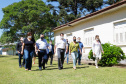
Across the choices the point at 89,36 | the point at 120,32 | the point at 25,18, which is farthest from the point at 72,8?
the point at 120,32

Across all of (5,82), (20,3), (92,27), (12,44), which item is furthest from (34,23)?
(5,82)

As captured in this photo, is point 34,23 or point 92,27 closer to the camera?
point 92,27

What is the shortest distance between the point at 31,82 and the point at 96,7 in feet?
89.0

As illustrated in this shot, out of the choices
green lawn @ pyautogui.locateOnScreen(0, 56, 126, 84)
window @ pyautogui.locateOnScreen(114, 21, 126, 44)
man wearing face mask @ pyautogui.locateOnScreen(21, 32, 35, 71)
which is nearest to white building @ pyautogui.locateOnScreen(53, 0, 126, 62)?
window @ pyautogui.locateOnScreen(114, 21, 126, 44)

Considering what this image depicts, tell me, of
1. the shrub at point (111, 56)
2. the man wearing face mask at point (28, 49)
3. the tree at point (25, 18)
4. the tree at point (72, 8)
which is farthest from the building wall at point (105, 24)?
the tree at point (72, 8)

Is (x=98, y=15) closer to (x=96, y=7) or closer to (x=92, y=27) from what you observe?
(x=92, y=27)

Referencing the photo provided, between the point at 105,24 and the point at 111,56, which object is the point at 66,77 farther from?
the point at 105,24

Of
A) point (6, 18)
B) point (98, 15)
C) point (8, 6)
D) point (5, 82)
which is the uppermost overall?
point (8, 6)

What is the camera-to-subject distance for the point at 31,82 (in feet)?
17.7

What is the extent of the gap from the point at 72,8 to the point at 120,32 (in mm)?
20967

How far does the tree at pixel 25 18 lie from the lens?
24.0 meters

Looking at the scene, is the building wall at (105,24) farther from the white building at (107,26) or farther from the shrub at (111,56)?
the shrub at (111,56)

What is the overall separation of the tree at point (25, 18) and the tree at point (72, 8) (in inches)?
218

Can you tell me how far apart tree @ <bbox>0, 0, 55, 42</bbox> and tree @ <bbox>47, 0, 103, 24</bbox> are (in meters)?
5.53
